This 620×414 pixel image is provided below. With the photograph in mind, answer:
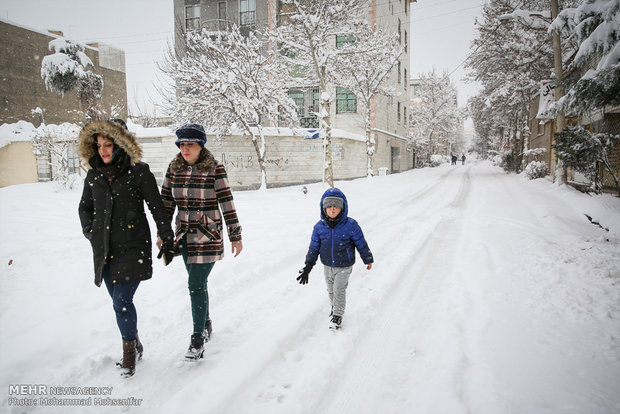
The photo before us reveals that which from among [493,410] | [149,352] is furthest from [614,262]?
[149,352]

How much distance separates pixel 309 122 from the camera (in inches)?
982

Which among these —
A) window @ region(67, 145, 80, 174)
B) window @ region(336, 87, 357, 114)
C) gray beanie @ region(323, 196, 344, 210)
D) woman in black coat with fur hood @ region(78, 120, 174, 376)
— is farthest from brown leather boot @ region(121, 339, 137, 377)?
window @ region(336, 87, 357, 114)

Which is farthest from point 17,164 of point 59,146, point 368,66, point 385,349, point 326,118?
point 385,349

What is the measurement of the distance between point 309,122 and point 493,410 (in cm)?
2414

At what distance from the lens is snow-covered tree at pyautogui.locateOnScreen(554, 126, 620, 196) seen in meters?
8.35

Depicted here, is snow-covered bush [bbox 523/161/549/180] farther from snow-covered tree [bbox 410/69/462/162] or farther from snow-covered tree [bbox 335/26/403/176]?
snow-covered tree [bbox 410/69/462/162]

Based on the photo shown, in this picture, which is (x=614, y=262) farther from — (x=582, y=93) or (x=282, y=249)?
(x=282, y=249)

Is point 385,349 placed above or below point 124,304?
below

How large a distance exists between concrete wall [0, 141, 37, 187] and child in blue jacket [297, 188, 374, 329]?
27.0 m

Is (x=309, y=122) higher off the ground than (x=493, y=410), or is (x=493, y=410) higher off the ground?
(x=309, y=122)

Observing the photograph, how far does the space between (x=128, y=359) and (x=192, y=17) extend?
28166 millimetres

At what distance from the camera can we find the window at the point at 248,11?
23812 mm

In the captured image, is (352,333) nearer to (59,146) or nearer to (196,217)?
(196,217)

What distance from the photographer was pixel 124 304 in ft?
8.54
